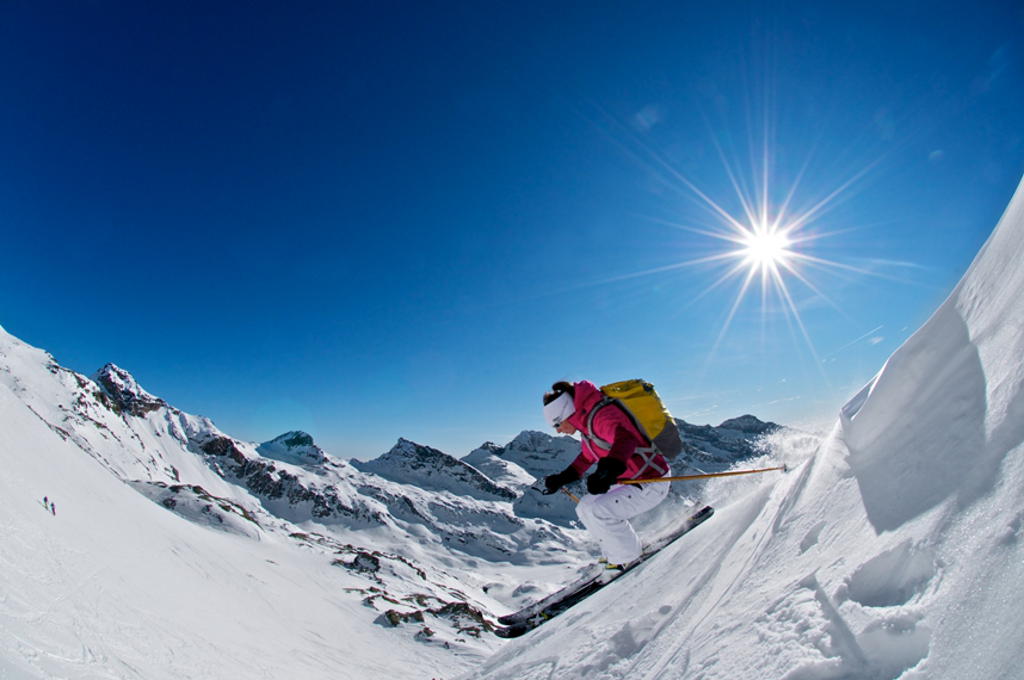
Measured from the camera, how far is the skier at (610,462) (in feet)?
18.8

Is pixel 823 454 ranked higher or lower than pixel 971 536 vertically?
higher

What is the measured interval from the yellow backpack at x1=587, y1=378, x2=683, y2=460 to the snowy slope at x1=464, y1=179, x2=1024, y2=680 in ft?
4.70

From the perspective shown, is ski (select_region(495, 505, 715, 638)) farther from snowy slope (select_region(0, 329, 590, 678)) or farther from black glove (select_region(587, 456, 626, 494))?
snowy slope (select_region(0, 329, 590, 678))

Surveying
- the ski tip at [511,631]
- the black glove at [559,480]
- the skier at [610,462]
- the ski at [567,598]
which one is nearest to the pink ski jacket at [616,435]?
the skier at [610,462]

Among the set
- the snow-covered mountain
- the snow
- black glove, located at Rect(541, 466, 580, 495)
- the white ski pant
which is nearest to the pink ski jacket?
the white ski pant

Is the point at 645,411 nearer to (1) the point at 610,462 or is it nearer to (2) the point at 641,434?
(2) the point at 641,434

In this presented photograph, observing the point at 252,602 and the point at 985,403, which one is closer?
the point at 985,403

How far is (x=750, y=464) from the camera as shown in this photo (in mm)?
7676

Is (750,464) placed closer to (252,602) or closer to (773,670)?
(773,670)

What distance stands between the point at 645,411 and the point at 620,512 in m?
1.41

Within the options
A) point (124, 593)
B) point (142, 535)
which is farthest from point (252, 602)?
point (124, 593)

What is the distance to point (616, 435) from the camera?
5.74 metres

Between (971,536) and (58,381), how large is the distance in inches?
8256

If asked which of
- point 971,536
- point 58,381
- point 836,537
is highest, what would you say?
point 58,381
